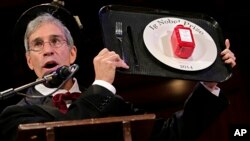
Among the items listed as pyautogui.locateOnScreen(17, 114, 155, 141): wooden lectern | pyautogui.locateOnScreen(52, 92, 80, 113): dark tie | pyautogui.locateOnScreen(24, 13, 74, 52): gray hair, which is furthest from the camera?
pyautogui.locateOnScreen(24, 13, 74, 52): gray hair

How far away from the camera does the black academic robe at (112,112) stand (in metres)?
1.29

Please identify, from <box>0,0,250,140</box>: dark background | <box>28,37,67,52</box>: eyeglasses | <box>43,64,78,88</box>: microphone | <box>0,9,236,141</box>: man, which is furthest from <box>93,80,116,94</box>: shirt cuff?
<box>0,0,250,140</box>: dark background

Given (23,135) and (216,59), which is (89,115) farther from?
(216,59)

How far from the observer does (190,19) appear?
146 centimetres

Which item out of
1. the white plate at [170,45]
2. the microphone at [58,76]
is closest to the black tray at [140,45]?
the white plate at [170,45]

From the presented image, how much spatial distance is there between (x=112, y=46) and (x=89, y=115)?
19cm

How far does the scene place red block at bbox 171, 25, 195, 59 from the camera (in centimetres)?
129

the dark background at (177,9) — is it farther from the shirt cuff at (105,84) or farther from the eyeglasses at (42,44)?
the shirt cuff at (105,84)

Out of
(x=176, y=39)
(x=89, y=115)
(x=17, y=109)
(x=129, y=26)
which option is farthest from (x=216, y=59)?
(x=17, y=109)

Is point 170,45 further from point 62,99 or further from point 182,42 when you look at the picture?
point 62,99

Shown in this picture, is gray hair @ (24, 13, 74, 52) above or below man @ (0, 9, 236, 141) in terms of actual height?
above

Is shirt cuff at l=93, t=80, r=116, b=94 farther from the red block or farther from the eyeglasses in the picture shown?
the eyeglasses

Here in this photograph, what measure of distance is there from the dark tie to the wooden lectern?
1.07 feet

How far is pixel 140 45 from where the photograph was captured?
4.30 feet
